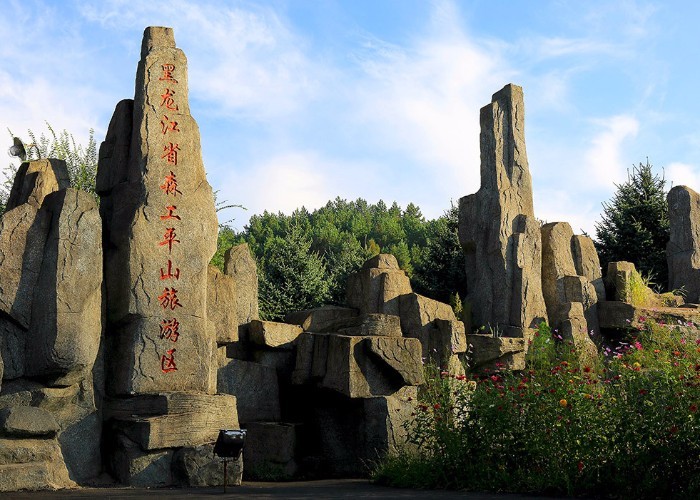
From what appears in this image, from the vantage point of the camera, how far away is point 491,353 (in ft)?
50.2

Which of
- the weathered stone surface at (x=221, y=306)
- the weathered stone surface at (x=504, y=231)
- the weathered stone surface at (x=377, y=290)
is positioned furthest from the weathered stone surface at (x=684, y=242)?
the weathered stone surface at (x=221, y=306)

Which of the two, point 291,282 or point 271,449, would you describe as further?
point 291,282

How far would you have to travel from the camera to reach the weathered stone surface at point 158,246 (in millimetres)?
11047

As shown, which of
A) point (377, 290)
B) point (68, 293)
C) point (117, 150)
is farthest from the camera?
point (377, 290)

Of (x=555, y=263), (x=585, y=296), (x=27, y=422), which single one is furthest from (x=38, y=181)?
(x=585, y=296)

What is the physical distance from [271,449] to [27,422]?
3.83 m

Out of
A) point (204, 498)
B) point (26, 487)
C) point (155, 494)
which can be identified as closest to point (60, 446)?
point (26, 487)

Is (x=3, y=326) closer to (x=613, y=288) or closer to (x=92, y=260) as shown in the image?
(x=92, y=260)

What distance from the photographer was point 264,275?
21.3 m

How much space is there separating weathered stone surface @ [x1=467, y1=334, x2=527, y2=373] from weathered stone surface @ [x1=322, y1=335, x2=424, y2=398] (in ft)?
9.42

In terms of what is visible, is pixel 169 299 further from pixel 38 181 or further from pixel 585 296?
pixel 585 296

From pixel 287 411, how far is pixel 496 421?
5385 mm

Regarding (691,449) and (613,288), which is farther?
(613,288)

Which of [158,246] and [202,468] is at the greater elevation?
[158,246]
